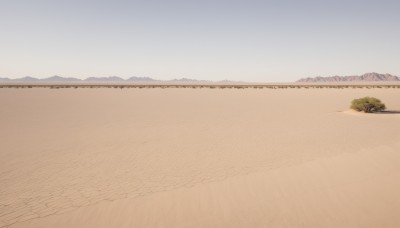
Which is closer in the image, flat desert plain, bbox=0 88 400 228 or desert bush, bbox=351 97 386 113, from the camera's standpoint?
flat desert plain, bbox=0 88 400 228

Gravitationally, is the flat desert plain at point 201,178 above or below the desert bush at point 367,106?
below

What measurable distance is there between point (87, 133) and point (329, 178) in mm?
10327

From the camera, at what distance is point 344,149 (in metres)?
9.94

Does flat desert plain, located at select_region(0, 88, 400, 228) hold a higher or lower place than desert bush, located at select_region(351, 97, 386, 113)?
lower

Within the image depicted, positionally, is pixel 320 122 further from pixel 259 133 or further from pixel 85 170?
pixel 85 170

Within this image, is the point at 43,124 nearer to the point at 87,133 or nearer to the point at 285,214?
the point at 87,133

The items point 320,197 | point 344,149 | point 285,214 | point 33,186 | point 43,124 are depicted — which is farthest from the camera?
point 43,124

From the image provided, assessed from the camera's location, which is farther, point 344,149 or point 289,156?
point 344,149

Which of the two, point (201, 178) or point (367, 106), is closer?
point (201, 178)

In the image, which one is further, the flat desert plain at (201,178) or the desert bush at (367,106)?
the desert bush at (367,106)

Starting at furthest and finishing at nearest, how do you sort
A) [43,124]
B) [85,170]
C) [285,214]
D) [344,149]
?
[43,124] < [344,149] < [85,170] < [285,214]

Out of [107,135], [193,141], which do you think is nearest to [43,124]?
[107,135]

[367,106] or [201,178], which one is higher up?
[367,106]

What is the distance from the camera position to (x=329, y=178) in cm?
709
